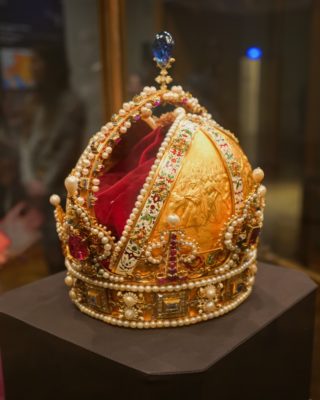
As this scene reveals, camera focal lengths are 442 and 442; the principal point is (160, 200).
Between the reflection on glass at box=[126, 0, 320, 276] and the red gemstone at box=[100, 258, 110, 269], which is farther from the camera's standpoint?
the reflection on glass at box=[126, 0, 320, 276]

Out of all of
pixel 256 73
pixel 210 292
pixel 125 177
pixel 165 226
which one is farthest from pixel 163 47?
pixel 256 73

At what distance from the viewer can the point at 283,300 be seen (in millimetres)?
947

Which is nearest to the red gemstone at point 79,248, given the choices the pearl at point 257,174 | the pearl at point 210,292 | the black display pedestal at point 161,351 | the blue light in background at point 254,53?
the black display pedestal at point 161,351

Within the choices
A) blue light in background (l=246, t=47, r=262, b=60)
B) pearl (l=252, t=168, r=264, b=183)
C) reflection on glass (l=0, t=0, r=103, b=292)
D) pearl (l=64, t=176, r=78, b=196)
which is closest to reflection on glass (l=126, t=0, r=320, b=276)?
blue light in background (l=246, t=47, r=262, b=60)

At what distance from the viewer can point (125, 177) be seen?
0.91m

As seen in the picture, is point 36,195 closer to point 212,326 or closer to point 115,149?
point 115,149

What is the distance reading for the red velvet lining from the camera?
87 centimetres

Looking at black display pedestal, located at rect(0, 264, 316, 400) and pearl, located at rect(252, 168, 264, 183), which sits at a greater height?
pearl, located at rect(252, 168, 264, 183)

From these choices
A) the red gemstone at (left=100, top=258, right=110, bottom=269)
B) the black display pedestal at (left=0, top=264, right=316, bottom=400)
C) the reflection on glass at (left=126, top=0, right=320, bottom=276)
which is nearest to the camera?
the black display pedestal at (left=0, top=264, right=316, bottom=400)

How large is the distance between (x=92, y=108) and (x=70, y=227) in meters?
1.32

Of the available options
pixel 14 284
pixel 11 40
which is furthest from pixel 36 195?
pixel 11 40

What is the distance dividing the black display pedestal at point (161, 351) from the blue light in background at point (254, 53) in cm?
109

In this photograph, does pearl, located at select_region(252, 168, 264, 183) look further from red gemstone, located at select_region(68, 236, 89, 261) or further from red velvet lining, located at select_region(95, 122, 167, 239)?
red gemstone, located at select_region(68, 236, 89, 261)

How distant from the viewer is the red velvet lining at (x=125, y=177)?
867 millimetres
